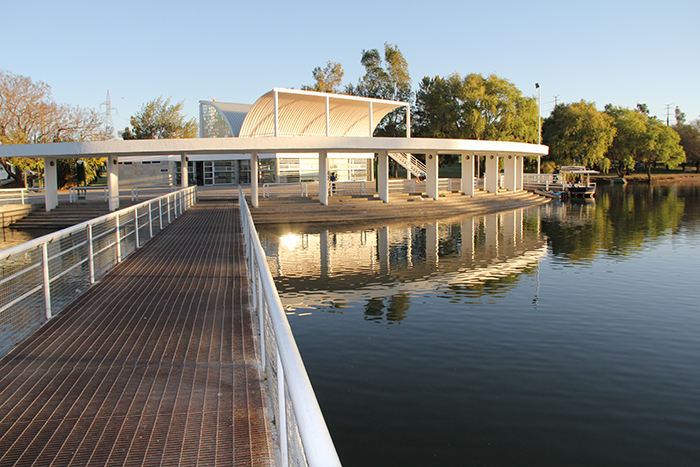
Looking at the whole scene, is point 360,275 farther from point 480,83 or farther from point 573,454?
point 480,83

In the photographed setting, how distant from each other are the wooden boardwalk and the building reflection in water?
365 cm

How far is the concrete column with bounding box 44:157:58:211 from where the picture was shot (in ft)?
84.6

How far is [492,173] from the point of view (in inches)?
1441

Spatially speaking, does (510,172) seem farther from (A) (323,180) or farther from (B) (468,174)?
(A) (323,180)

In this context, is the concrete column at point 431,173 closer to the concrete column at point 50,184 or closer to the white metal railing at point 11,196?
the concrete column at point 50,184

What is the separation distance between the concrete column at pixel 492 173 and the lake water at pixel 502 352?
2068 centimetres

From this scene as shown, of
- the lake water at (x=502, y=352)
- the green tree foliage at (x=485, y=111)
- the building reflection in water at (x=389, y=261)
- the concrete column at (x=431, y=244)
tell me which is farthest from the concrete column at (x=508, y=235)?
the green tree foliage at (x=485, y=111)

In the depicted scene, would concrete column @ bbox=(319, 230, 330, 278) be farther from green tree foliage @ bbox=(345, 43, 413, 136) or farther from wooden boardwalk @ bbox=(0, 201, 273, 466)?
green tree foliage @ bbox=(345, 43, 413, 136)

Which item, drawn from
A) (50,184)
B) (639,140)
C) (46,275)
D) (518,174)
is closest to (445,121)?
(518,174)

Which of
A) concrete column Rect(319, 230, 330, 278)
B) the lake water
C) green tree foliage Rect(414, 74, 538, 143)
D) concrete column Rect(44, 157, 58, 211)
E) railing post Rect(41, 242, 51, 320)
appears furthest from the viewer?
green tree foliage Rect(414, 74, 538, 143)

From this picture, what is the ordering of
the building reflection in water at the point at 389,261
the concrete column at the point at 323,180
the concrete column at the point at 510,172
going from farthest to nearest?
the concrete column at the point at 510,172
the concrete column at the point at 323,180
the building reflection in water at the point at 389,261

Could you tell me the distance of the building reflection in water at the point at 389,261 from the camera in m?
11.0

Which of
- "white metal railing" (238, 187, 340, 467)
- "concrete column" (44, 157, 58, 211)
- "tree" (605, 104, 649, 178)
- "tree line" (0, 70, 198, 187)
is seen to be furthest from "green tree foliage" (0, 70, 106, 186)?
"tree" (605, 104, 649, 178)

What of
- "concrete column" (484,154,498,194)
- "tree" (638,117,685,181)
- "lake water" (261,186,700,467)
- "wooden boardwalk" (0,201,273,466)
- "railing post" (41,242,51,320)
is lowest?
"lake water" (261,186,700,467)
